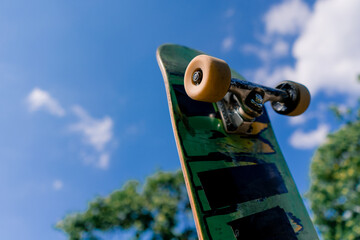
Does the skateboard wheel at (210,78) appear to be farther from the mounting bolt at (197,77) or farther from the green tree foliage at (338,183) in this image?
the green tree foliage at (338,183)

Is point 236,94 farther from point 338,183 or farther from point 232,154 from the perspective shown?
point 338,183

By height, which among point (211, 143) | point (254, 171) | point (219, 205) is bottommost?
point (219, 205)

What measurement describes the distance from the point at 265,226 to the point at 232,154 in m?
0.37

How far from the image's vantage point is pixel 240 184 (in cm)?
117

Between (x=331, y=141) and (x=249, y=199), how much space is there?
1263cm

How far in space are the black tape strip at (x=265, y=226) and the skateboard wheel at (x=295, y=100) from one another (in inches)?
21.5

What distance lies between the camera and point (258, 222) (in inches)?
43.1

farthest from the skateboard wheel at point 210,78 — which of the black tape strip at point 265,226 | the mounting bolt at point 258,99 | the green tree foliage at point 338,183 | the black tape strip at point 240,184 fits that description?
the green tree foliage at point 338,183

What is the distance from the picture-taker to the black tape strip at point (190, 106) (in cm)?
136

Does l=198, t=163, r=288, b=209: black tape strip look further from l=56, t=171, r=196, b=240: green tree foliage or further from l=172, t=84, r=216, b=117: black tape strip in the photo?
l=56, t=171, r=196, b=240: green tree foliage

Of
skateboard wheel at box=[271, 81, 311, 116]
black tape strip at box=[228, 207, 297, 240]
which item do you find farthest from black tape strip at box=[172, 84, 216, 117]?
black tape strip at box=[228, 207, 297, 240]

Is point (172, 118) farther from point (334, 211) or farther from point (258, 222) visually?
point (334, 211)

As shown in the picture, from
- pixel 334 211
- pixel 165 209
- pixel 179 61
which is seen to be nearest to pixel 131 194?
pixel 165 209

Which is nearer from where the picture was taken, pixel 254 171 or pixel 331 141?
pixel 254 171
